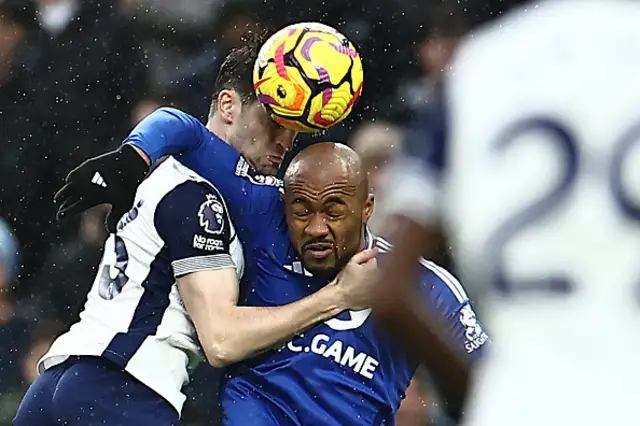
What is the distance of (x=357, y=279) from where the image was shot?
220 centimetres

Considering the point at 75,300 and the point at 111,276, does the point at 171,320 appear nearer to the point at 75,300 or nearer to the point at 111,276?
the point at 111,276

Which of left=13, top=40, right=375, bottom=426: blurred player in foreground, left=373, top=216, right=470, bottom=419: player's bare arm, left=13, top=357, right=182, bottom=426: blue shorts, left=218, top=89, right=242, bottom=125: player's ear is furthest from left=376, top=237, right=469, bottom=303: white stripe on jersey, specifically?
left=373, top=216, right=470, bottom=419: player's bare arm

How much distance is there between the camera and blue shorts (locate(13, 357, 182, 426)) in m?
2.25

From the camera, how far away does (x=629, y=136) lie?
40.2 inches

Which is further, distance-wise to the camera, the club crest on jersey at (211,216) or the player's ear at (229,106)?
the player's ear at (229,106)

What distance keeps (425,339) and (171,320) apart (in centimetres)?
113

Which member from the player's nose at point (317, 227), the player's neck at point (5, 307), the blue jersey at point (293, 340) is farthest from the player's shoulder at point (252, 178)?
the player's neck at point (5, 307)

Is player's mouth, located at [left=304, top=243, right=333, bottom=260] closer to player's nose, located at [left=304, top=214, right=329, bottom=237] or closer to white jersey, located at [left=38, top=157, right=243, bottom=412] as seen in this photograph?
player's nose, located at [left=304, top=214, right=329, bottom=237]

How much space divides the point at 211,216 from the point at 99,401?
36 centimetres

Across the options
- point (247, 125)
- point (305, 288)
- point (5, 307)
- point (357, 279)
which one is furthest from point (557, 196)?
point (5, 307)

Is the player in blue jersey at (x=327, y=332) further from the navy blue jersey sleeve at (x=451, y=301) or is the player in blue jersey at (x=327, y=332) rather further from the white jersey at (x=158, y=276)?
the white jersey at (x=158, y=276)

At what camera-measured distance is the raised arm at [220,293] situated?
2201 mm

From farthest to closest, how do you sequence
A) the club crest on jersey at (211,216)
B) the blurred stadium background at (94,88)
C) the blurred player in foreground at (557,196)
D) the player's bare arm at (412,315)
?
the blurred stadium background at (94,88), the club crest on jersey at (211,216), the player's bare arm at (412,315), the blurred player in foreground at (557,196)

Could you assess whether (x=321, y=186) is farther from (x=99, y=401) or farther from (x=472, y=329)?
(x=99, y=401)
